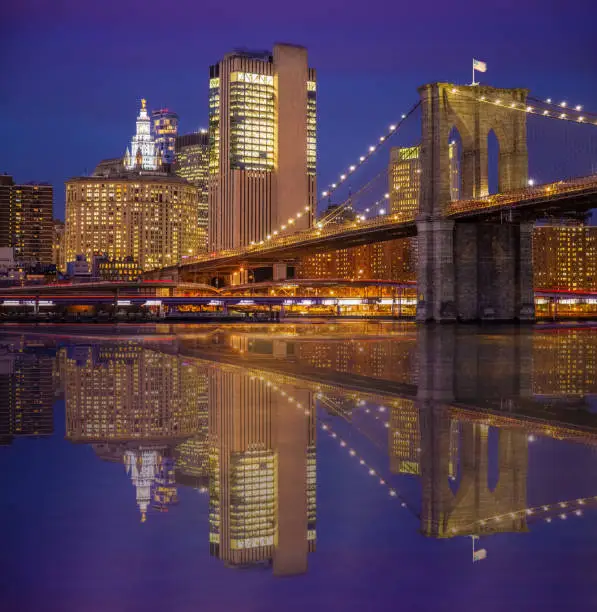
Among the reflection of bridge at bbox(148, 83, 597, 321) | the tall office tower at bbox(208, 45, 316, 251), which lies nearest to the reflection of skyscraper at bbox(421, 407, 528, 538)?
the reflection of bridge at bbox(148, 83, 597, 321)

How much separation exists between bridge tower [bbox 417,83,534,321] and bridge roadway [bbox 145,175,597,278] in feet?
5.42

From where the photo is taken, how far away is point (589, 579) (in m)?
4.95

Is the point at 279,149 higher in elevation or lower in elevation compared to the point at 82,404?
higher

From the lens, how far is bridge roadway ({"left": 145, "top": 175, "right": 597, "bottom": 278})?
46969mm

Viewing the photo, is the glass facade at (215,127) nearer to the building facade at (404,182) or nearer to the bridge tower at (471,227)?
the building facade at (404,182)

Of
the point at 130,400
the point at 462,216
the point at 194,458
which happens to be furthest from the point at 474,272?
the point at 194,458

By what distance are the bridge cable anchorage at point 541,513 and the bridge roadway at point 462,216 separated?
39.9 meters

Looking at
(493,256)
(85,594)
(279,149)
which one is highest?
(279,149)

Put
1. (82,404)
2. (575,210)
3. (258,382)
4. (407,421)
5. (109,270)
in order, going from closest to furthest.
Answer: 1. (407,421)
2. (82,404)
3. (258,382)
4. (575,210)
5. (109,270)

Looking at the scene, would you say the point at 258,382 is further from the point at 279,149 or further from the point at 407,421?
the point at 279,149

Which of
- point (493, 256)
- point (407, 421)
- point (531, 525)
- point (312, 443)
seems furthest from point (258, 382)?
point (493, 256)

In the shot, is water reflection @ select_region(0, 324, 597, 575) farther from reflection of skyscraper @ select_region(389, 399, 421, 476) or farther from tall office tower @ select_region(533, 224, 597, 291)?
tall office tower @ select_region(533, 224, 597, 291)

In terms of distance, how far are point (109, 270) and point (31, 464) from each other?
194m

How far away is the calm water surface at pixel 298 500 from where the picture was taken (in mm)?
4855
